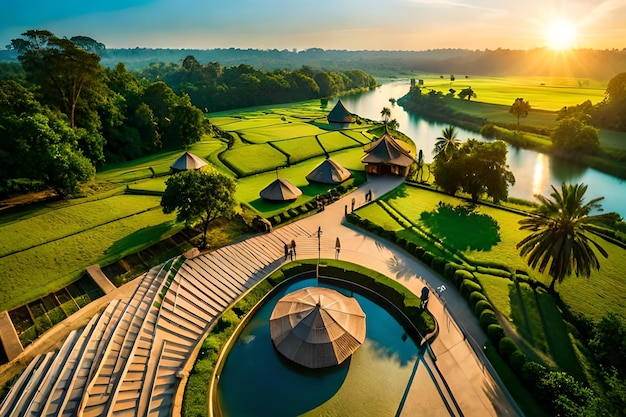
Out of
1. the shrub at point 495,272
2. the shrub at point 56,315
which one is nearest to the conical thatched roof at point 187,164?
the shrub at point 56,315

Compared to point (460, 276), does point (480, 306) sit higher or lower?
lower

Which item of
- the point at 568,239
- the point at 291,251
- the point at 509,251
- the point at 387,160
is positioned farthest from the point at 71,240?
the point at 568,239

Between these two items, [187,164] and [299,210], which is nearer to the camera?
[299,210]

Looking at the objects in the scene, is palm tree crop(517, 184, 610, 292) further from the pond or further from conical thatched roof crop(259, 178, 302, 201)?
conical thatched roof crop(259, 178, 302, 201)

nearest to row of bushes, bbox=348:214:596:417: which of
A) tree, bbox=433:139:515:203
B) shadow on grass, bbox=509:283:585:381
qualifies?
shadow on grass, bbox=509:283:585:381

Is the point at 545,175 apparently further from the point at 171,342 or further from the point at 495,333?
the point at 171,342

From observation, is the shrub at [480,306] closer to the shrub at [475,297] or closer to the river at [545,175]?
the shrub at [475,297]
